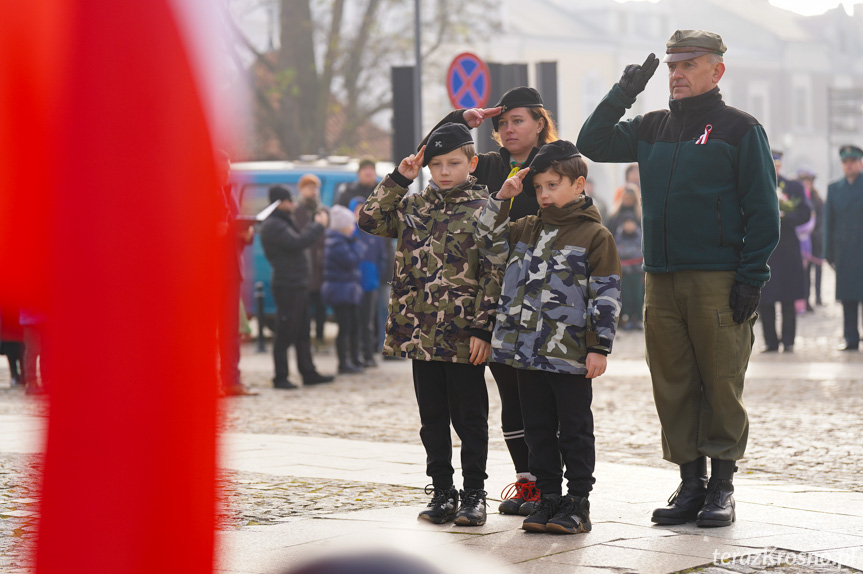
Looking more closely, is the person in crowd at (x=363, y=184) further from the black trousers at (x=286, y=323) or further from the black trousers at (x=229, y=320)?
the black trousers at (x=229, y=320)

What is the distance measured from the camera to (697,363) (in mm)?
5277

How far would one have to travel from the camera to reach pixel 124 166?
937mm

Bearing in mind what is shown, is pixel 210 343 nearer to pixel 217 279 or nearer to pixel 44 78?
pixel 217 279

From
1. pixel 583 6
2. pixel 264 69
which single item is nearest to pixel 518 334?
pixel 264 69

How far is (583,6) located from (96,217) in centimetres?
6596

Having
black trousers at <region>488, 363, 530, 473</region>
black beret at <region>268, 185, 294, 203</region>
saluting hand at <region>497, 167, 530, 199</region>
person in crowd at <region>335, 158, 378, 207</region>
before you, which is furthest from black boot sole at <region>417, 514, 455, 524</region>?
person in crowd at <region>335, 158, 378, 207</region>

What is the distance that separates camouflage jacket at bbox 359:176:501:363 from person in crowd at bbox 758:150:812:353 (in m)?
9.45

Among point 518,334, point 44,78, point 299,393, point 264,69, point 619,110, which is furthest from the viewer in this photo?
point 264,69

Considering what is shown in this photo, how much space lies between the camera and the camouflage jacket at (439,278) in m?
5.09

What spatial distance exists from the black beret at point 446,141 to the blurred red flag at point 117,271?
425 centimetres

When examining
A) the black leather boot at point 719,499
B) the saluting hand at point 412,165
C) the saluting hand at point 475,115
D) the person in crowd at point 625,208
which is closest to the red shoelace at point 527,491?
the black leather boot at point 719,499

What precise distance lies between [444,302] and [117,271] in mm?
4184

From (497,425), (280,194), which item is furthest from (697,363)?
(280,194)

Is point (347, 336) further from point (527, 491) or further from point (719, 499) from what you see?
point (719, 499)
